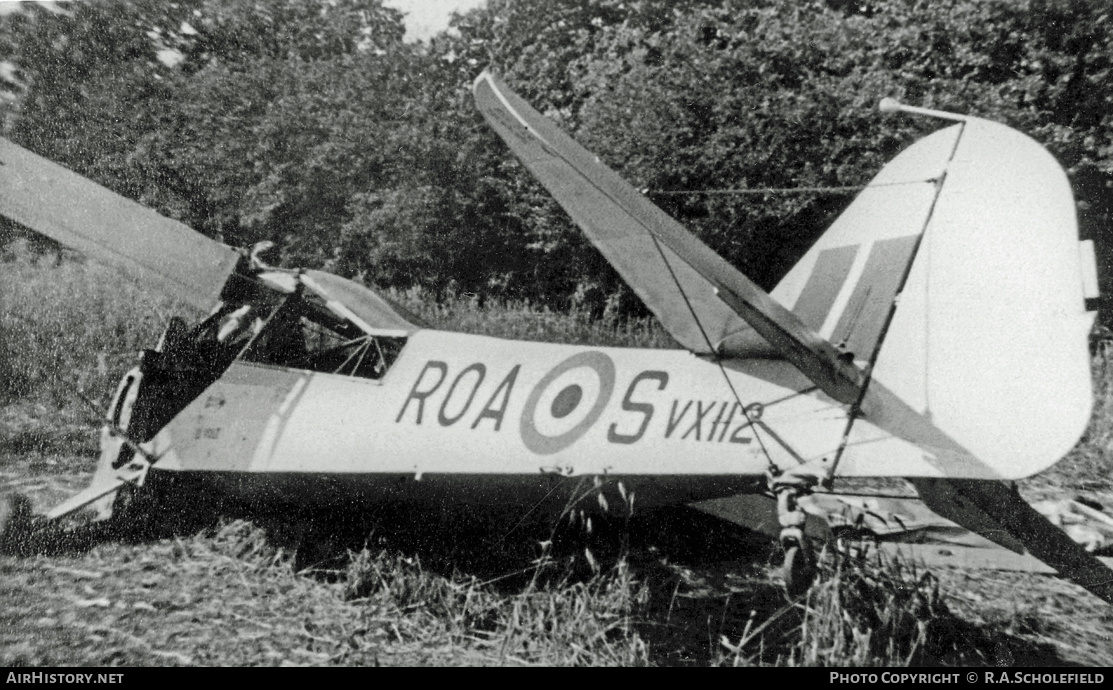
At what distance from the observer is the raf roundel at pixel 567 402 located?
296cm

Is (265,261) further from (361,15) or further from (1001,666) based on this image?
(361,15)

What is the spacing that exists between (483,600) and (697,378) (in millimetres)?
1542

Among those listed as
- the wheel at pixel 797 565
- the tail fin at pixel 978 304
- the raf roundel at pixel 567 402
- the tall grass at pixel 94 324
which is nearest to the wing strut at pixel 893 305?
the tail fin at pixel 978 304

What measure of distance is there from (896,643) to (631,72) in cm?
436

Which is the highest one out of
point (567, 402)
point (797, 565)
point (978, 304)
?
point (978, 304)

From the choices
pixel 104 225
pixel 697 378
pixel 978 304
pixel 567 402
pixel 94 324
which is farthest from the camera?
pixel 94 324

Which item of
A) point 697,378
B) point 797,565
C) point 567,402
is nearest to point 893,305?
point 697,378

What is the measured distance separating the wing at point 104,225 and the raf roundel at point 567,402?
2253mm

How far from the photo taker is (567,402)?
305cm

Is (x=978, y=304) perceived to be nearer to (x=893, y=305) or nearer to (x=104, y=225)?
(x=893, y=305)

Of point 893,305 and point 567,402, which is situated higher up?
point 893,305

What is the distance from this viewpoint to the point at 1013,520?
2.99 meters

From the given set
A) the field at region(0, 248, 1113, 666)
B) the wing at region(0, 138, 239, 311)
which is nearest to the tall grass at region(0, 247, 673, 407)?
the field at region(0, 248, 1113, 666)
